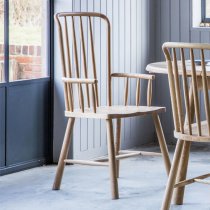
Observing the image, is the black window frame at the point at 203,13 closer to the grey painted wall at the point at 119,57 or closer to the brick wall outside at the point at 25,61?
the grey painted wall at the point at 119,57

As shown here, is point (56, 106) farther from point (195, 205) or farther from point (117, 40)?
point (195, 205)

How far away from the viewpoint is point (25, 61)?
4191 mm

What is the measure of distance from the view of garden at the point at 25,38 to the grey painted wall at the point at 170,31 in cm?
128

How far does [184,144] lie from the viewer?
127 inches

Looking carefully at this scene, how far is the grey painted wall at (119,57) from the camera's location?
441cm

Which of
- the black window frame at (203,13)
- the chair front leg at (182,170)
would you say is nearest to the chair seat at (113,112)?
the chair front leg at (182,170)

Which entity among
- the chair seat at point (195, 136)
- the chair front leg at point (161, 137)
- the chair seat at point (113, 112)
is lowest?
the chair front leg at point (161, 137)

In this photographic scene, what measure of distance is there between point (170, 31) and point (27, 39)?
4.84ft

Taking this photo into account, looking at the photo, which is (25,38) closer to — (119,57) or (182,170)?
(119,57)

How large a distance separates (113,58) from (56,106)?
0.70 meters

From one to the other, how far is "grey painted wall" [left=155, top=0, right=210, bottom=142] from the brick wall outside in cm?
129

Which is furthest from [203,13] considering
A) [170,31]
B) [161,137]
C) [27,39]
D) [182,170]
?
[182,170]

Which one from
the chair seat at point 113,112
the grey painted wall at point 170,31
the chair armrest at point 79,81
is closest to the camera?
the chair armrest at point 79,81

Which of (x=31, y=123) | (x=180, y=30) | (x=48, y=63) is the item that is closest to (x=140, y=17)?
(x=180, y=30)
